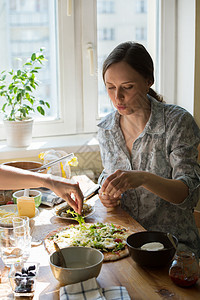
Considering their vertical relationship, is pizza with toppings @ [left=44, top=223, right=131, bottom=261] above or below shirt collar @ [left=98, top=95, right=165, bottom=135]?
below

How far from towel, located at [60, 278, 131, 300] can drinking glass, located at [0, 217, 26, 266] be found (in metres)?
0.24

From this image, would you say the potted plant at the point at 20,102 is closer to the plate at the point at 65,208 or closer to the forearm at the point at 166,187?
the plate at the point at 65,208

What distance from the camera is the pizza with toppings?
53.1 inches

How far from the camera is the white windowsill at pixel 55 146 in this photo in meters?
2.45

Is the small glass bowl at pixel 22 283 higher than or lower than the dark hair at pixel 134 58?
lower

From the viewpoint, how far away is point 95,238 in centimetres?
142

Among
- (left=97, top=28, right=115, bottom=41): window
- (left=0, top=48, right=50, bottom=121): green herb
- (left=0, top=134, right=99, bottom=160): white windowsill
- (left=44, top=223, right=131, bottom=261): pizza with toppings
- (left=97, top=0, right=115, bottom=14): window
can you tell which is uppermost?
(left=97, top=0, right=115, bottom=14): window

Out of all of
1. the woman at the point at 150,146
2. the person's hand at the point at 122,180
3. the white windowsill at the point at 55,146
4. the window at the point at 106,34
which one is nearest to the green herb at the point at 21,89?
the white windowsill at the point at 55,146

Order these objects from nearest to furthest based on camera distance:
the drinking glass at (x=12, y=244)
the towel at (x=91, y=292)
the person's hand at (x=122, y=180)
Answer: the towel at (x=91, y=292)
the drinking glass at (x=12, y=244)
the person's hand at (x=122, y=180)

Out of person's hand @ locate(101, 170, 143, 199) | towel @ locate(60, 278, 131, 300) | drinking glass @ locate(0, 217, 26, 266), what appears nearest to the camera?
towel @ locate(60, 278, 131, 300)

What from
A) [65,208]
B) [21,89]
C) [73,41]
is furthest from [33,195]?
[73,41]

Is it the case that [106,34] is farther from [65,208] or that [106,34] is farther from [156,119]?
[65,208]

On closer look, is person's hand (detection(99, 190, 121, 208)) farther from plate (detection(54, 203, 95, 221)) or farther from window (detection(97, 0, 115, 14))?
window (detection(97, 0, 115, 14))

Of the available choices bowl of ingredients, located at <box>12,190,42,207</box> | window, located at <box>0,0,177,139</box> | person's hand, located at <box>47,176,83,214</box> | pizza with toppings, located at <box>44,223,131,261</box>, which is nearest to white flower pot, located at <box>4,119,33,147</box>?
window, located at <box>0,0,177,139</box>
